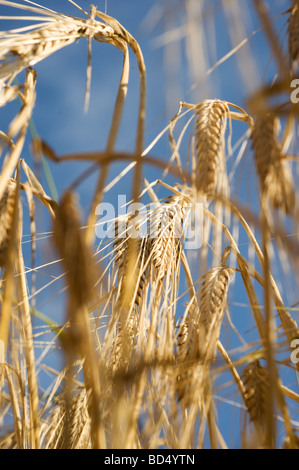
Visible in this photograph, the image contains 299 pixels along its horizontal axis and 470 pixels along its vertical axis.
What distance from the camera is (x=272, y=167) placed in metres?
0.59

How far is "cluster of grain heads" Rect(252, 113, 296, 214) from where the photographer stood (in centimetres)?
59

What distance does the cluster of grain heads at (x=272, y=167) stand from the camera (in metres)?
0.59

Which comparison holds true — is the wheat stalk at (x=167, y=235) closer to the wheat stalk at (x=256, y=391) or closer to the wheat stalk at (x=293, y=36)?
the wheat stalk at (x=256, y=391)

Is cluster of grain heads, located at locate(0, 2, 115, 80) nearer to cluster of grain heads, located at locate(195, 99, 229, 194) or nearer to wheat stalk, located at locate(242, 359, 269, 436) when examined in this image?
cluster of grain heads, located at locate(195, 99, 229, 194)

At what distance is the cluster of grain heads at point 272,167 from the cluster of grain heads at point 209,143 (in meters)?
0.11

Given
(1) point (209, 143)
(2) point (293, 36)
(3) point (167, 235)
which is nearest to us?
(2) point (293, 36)

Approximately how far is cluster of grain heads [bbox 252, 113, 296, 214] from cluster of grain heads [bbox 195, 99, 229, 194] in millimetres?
112

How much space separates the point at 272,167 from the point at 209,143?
0.27 m

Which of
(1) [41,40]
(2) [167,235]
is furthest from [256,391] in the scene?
(1) [41,40]

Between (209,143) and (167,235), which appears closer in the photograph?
(209,143)

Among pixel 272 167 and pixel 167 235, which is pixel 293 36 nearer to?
pixel 272 167

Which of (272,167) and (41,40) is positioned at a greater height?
(41,40)
